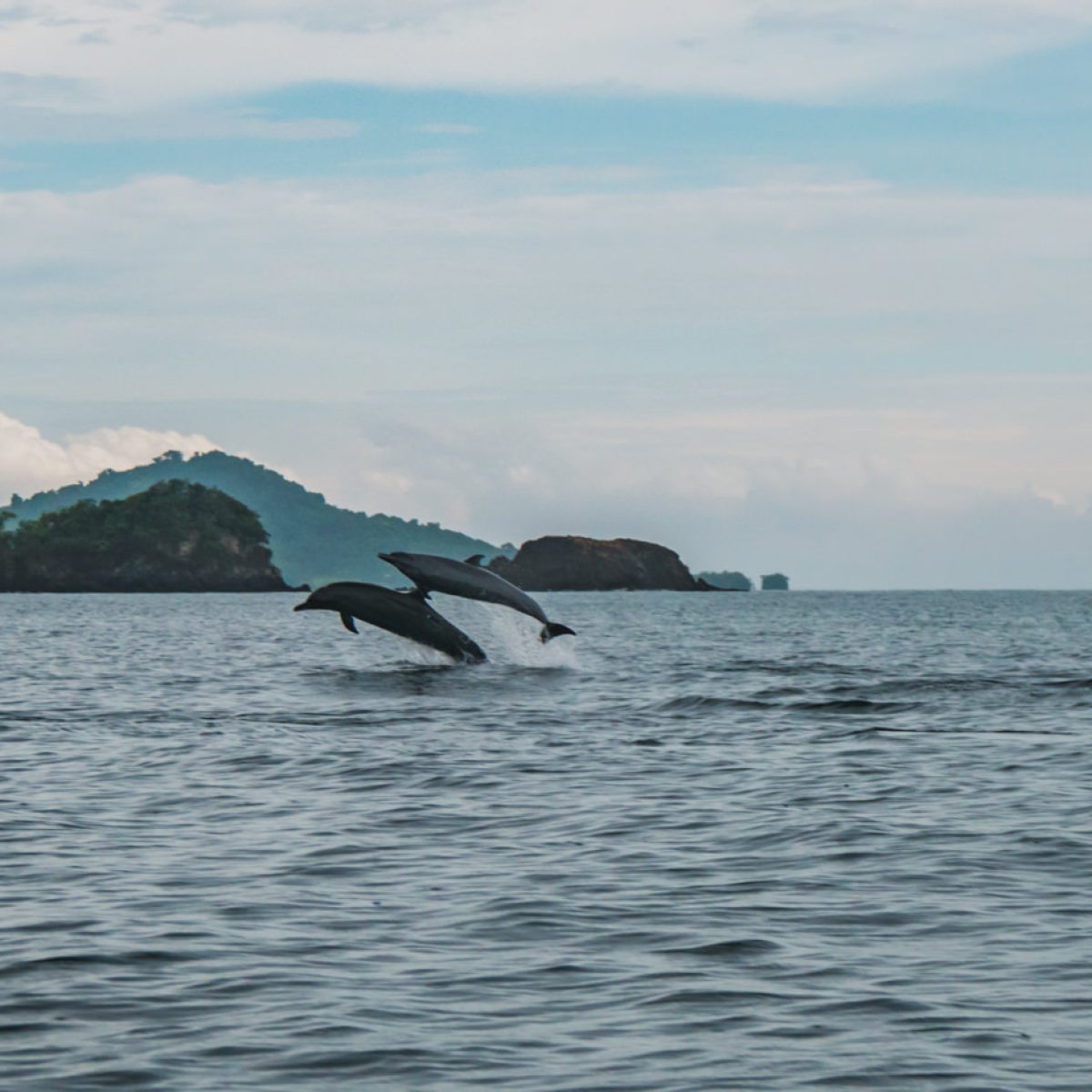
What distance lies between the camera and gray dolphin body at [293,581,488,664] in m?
35.2

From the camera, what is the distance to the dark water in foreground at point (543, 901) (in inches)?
348

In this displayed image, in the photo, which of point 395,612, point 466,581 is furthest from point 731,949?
point 395,612

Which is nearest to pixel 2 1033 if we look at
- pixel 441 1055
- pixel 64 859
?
pixel 441 1055

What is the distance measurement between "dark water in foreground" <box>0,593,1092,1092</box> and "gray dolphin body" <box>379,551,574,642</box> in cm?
532

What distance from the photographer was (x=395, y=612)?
37344mm

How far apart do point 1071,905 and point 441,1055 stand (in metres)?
6.02

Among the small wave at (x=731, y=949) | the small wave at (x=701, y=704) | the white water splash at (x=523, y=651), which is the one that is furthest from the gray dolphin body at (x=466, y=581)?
the small wave at (x=731, y=949)

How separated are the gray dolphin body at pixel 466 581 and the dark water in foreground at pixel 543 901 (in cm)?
532

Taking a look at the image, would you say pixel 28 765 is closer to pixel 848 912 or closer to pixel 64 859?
pixel 64 859

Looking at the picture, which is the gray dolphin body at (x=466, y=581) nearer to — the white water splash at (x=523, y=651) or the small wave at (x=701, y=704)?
the small wave at (x=701, y=704)

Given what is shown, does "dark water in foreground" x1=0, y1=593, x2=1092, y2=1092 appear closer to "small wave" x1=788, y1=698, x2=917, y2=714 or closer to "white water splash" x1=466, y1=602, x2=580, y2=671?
"small wave" x1=788, y1=698, x2=917, y2=714

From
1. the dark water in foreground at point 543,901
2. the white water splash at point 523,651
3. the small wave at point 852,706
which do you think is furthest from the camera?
the white water splash at point 523,651

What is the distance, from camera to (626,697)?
34.4m

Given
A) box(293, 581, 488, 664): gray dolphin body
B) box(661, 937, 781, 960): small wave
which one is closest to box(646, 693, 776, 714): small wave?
box(293, 581, 488, 664): gray dolphin body
